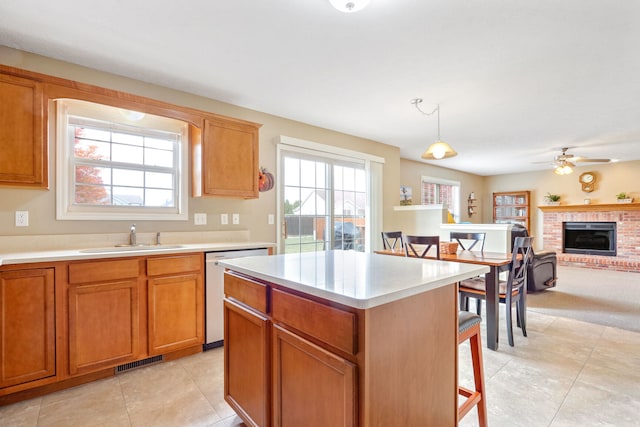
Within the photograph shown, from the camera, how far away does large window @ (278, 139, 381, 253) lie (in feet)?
13.3

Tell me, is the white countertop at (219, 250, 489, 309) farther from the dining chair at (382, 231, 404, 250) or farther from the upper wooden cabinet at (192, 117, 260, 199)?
the dining chair at (382, 231, 404, 250)

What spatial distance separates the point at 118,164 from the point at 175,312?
4.69ft

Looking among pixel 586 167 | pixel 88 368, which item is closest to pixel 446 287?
pixel 88 368

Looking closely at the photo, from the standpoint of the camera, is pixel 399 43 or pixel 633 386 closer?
pixel 633 386

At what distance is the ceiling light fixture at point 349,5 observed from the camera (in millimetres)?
1779

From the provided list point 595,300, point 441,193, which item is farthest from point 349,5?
point 441,193

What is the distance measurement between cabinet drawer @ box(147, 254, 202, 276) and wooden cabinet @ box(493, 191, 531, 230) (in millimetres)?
8687

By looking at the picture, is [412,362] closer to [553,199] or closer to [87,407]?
[87,407]

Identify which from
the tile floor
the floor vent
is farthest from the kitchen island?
the floor vent

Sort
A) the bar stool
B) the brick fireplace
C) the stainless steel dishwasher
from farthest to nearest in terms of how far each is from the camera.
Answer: the brick fireplace → the stainless steel dishwasher → the bar stool

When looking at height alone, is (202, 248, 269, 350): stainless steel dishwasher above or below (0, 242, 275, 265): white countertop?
below

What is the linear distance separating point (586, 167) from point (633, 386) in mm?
7229

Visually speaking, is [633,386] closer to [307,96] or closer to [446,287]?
[446,287]

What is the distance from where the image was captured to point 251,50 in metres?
2.42
